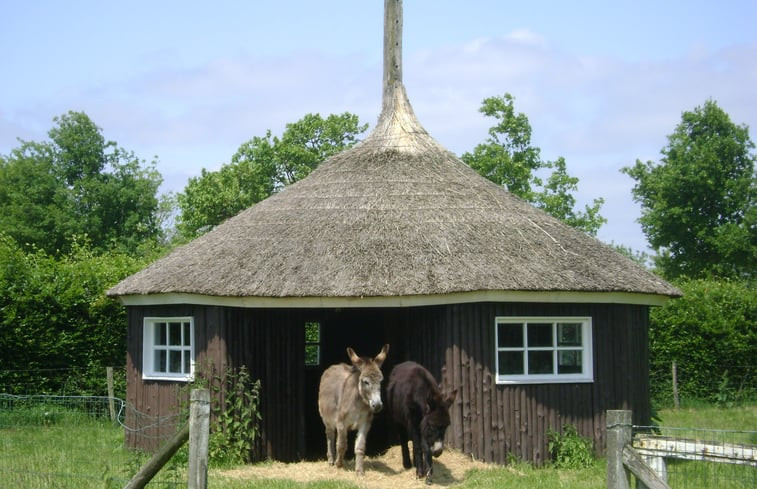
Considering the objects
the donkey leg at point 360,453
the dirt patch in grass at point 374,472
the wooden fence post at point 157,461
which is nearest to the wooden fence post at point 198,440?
the wooden fence post at point 157,461

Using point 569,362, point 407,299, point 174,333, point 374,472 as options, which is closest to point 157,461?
point 374,472

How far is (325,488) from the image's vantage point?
37.0 feet

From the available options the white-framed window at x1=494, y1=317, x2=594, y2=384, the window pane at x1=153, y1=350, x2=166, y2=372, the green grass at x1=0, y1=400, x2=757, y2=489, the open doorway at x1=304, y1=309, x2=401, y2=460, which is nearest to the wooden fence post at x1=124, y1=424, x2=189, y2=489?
the green grass at x1=0, y1=400, x2=757, y2=489

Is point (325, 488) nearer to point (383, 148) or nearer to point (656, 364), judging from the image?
point (383, 148)

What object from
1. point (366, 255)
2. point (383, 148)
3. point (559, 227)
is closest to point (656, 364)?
point (559, 227)

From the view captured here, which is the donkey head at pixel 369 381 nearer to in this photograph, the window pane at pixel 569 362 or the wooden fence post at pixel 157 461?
the window pane at pixel 569 362

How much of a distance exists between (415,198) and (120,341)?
7.15m

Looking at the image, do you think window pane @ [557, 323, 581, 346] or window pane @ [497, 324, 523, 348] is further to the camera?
window pane @ [557, 323, 581, 346]

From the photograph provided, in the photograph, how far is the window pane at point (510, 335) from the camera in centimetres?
1366

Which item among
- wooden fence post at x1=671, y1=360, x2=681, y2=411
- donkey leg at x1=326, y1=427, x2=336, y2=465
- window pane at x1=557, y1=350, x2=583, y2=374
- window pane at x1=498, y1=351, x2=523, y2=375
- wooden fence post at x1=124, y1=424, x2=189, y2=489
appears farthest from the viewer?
wooden fence post at x1=671, y1=360, x2=681, y2=411

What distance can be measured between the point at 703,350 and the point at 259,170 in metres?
20.1

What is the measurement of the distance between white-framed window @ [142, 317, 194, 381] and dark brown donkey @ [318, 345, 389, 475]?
2383mm

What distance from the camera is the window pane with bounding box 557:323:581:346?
46.0 ft

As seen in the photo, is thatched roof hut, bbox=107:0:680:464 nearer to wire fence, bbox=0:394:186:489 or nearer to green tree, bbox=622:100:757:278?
wire fence, bbox=0:394:186:489
